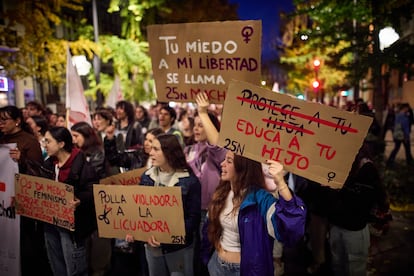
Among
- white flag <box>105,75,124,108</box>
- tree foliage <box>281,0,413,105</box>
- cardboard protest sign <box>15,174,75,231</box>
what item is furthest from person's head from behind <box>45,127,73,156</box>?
white flag <box>105,75,124,108</box>

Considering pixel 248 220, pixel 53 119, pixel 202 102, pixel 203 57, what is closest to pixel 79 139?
Result: pixel 202 102

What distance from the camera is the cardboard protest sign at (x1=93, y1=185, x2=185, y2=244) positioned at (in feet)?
10.1

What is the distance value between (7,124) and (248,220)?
3282mm

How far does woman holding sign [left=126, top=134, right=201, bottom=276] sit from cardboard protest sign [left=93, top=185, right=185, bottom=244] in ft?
0.43

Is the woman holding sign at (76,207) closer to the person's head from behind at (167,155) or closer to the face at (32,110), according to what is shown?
the person's head from behind at (167,155)

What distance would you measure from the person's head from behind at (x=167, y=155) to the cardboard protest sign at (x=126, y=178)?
0.53 metres

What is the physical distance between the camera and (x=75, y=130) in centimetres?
479

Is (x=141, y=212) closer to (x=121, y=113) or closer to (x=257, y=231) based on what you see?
(x=257, y=231)

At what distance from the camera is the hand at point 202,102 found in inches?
141

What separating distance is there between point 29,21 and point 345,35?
7666mm

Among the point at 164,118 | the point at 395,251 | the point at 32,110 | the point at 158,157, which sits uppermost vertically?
the point at 32,110

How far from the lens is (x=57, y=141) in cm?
375

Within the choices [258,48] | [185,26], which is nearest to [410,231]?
[258,48]

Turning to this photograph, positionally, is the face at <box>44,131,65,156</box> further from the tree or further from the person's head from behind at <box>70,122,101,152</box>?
the tree
